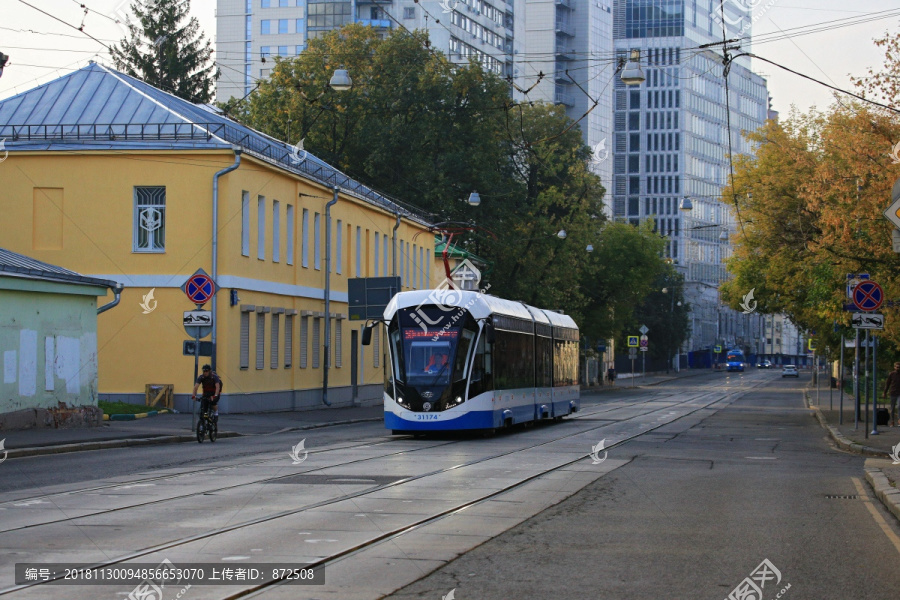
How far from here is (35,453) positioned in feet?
68.0

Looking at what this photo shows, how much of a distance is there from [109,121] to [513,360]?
16.3 m

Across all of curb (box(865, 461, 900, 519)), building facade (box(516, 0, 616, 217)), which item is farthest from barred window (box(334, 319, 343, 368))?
building facade (box(516, 0, 616, 217))

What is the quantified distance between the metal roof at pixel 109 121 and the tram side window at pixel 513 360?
36.5 feet

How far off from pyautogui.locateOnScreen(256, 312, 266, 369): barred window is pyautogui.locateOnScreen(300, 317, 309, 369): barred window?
3.71 meters

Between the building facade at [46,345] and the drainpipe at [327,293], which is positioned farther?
the drainpipe at [327,293]

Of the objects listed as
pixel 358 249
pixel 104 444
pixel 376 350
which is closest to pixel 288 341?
pixel 358 249

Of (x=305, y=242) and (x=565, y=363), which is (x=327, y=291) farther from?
(x=565, y=363)

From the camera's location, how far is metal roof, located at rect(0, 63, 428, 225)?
3594 centimetres

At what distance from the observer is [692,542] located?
10.7 m

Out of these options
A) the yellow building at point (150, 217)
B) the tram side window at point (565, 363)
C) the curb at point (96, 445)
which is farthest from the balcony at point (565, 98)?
the curb at point (96, 445)

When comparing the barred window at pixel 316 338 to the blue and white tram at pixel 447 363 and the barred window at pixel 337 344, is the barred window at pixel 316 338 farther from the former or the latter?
the blue and white tram at pixel 447 363

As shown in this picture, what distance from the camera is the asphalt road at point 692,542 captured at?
854cm

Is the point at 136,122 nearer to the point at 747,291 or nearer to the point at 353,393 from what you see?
the point at 353,393

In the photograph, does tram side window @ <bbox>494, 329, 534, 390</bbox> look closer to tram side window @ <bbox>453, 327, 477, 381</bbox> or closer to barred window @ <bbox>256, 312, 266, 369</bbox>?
tram side window @ <bbox>453, 327, 477, 381</bbox>
